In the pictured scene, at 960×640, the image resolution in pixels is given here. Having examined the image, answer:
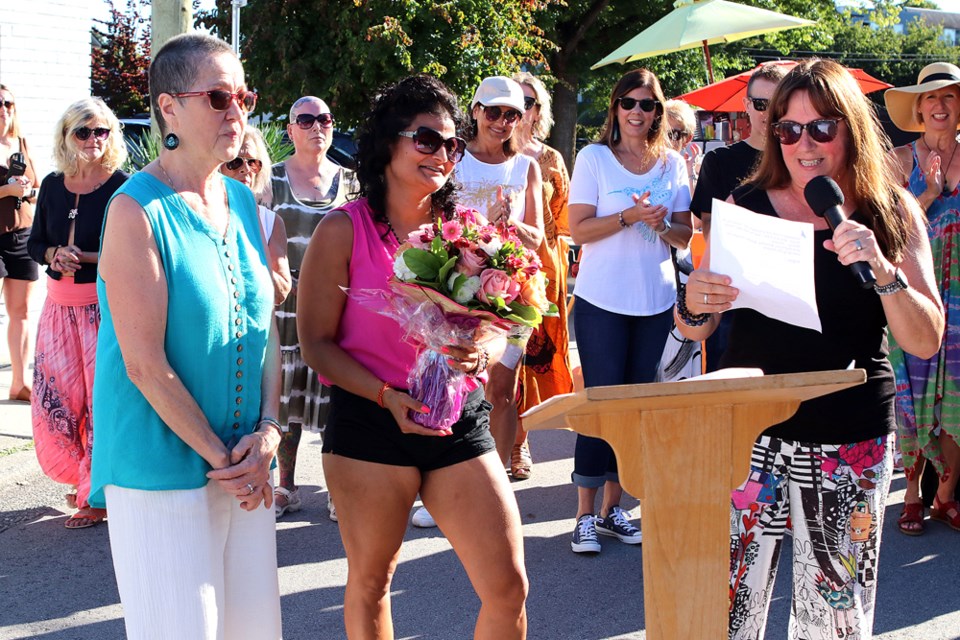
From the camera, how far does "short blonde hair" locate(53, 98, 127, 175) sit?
5.86 m

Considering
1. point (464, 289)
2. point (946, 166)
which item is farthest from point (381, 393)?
point (946, 166)

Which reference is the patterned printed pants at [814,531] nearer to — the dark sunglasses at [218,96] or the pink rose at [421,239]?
the pink rose at [421,239]

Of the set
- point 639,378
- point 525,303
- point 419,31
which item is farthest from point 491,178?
point 419,31

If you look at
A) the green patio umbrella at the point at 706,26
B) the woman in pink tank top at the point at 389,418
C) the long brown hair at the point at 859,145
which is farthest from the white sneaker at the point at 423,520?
the green patio umbrella at the point at 706,26

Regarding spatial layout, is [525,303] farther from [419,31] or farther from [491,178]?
[419,31]

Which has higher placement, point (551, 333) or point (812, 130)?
point (812, 130)

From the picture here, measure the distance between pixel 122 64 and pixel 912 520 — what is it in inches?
833

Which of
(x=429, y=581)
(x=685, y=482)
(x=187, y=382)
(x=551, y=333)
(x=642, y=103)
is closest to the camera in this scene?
(x=685, y=482)

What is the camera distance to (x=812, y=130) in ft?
10.3

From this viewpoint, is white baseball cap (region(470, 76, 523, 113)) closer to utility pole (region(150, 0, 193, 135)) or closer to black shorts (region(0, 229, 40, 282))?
utility pole (region(150, 0, 193, 135))

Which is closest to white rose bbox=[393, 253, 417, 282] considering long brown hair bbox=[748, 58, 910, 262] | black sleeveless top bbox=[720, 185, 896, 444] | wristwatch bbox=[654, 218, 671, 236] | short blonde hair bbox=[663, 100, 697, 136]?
black sleeveless top bbox=[720, 185, 896, 444]

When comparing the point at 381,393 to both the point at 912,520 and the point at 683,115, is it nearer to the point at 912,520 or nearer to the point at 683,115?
the point at 912,520

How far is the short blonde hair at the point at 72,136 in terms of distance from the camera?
231 inches

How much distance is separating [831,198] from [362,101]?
54.8 ft
